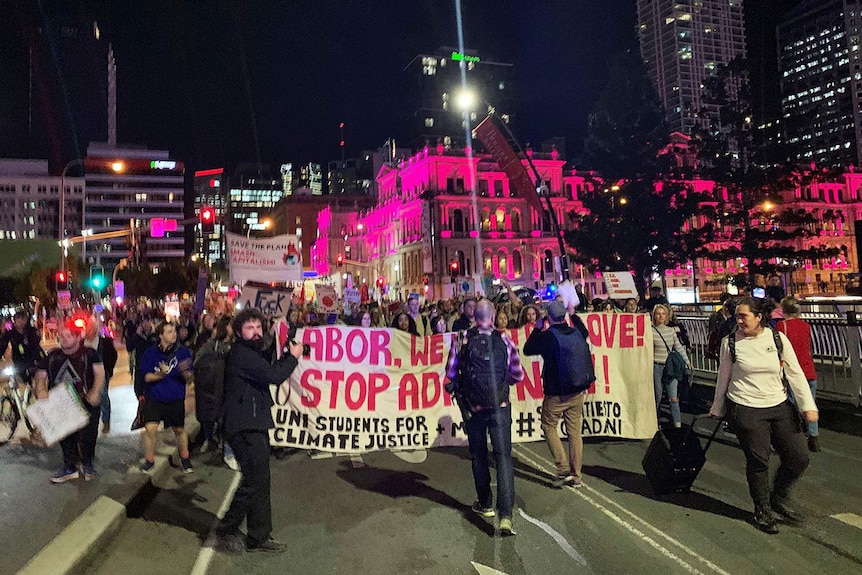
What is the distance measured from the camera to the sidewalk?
5.01m

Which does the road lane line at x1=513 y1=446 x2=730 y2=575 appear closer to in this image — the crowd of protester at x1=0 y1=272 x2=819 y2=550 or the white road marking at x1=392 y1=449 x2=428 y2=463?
the crowd of protester at x1=0 y1=272 x2=819 y2=550

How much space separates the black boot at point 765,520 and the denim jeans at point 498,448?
6.68 ft

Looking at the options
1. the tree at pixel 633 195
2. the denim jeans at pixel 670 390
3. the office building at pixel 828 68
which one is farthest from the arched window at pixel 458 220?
the office building at pixel 828 68

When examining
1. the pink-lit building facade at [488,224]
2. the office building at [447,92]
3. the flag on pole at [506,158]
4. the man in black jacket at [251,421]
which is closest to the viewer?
the man in black jacket at [251,421]

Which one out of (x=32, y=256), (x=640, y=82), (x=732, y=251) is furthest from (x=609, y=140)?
(x=32, y=256)

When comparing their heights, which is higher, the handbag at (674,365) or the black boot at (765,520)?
the handbag at (674,365)

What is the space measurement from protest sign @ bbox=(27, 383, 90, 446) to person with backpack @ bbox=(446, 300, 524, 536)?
402 centimetres

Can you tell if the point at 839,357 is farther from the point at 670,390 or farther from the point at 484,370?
the point at 484,370

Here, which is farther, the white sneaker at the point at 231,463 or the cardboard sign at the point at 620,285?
the cardboard sign at the point at 620,285

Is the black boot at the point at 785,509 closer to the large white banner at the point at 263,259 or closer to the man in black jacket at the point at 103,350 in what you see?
the man in black jacket at the point at 103,350

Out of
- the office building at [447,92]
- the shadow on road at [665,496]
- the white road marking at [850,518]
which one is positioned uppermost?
the office building at [447,92]

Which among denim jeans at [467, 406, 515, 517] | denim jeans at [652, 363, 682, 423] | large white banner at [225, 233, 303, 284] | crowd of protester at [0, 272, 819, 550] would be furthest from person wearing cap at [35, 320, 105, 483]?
denim jeans at [652, 363, 682, 423]

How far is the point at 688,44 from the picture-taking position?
503 feet

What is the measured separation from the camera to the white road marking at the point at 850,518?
5500 millimetres
